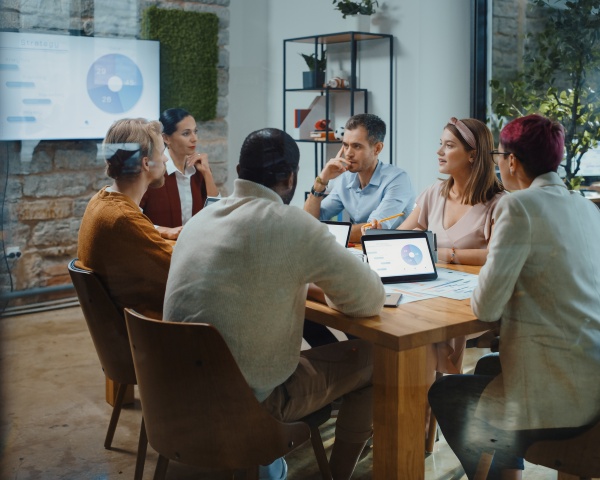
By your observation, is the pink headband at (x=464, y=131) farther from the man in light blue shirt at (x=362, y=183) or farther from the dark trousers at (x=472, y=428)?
the dark trousers at (x=472, y=428)

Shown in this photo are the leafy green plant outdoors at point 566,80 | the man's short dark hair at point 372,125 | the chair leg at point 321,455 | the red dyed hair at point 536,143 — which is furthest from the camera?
the man's short dark hair at point 372,125

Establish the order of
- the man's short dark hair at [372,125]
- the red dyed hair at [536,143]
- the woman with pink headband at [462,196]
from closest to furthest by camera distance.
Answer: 1. the red dyed hair at [536,143]
2. the woman with pink headband at [462,196]
3. the man's short dark hair at [372,125]

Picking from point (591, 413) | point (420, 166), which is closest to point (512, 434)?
point (591, 413)

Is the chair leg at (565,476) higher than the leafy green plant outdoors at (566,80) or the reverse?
the reverse

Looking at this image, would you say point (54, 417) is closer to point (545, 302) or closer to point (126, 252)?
point (126, 252)

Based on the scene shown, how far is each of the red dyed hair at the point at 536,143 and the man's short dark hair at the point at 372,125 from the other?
2.21ft

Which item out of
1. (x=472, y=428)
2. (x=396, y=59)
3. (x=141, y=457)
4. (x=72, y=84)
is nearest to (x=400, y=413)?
(x=472, y=428)

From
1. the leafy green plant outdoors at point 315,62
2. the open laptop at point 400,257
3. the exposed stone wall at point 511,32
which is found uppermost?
the exposed stone wall at point 511,32

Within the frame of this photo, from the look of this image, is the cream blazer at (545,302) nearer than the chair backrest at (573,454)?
Yes

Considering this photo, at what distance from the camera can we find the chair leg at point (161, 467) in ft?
6.77

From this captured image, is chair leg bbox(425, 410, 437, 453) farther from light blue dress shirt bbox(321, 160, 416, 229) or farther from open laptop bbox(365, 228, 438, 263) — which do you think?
light blue dress shirt bbox(321, 160, 416, 229)

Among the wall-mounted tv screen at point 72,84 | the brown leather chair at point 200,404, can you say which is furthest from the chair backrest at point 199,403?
the wall-mounted tv screen at point 72,84

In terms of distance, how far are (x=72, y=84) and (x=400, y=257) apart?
1.18 m

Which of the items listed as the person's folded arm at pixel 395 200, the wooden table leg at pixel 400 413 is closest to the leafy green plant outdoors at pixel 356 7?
the person's folded arm at pixel 395 200
